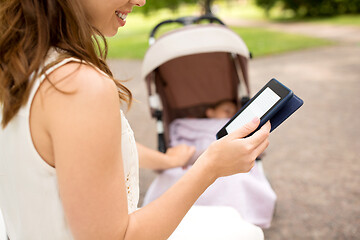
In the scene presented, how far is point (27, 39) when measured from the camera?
735 mm

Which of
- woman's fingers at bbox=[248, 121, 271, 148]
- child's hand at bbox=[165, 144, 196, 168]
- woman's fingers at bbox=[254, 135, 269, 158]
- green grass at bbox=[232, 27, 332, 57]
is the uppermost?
woman's fingers at bbox=[248, 121, 271, 148]

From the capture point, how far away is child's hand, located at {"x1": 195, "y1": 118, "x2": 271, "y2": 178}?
89 cm

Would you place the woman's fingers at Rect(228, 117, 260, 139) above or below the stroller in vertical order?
above

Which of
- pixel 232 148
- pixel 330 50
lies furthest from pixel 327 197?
pixel 330 50

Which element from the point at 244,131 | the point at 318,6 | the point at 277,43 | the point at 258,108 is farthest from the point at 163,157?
the point at 318,6

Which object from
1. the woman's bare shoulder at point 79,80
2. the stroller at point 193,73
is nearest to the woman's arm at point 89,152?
the woman's bare shoulder at point 79,80

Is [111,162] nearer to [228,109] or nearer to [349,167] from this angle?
[228,109]

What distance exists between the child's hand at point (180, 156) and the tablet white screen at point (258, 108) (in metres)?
0.61

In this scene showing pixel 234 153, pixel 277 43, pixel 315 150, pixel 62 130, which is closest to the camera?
pixel 62 130

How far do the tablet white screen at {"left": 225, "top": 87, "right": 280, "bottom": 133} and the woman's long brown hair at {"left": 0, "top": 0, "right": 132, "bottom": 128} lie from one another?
58 cm

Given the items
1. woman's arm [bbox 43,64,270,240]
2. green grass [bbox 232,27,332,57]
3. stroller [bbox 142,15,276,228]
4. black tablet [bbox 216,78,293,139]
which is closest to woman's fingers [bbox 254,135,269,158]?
black tablet [bbox 216,78,293,139]

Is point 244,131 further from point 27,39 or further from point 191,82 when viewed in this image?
point 191,82

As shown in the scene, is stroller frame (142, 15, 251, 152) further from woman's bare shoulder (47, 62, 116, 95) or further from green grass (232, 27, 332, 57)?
green grass (232, 27, 332, 57)

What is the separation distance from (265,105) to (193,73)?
5.26 ft
